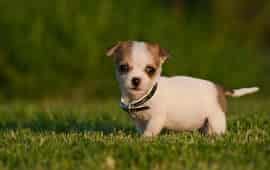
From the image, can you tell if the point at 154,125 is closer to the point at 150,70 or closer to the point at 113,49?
the point at 150,70

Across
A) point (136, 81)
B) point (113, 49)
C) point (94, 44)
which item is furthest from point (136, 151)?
point (94, 44)

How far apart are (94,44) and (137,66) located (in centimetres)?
1106

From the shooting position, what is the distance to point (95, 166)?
5.08m

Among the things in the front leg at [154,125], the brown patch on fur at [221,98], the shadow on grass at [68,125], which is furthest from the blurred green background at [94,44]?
the front leg at [154,125]

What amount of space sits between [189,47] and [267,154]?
1368 cm

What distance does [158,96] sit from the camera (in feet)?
21.9

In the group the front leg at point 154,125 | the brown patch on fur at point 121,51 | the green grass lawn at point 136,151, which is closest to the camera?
the green grass lawn at point 136,151

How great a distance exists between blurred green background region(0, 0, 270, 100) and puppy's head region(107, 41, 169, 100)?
10.5m

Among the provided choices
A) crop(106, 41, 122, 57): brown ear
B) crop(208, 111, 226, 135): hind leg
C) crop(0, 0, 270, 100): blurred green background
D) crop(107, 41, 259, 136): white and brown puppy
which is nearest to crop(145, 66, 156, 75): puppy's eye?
crop(107, 41, 259, 136): white and brown puppy

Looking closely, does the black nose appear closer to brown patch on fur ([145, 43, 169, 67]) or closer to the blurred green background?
brown patch on fur ([145, 43, 169, 67])

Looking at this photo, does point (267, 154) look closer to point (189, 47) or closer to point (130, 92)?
point (130, 92)

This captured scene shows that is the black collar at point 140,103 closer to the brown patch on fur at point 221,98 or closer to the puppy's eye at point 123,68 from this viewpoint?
the puppy's eye at point 123,68

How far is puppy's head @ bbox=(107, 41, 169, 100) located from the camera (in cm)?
645

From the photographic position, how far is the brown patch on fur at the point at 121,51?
21.4 ft
